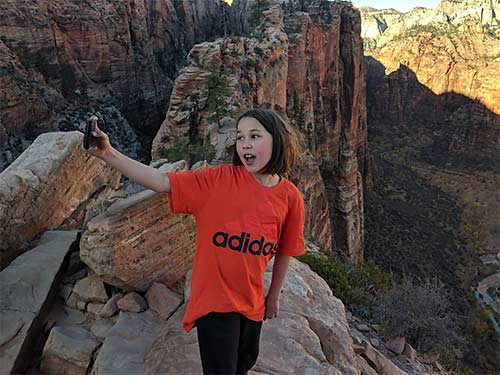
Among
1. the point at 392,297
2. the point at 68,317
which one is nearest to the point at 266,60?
the point at 392,297

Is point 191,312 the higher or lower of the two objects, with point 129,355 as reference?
higher

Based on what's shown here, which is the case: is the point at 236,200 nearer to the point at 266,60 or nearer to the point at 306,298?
the point at 306,298

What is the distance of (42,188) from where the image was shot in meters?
3.81

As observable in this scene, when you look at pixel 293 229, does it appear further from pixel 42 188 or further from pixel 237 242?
pixel 42 188

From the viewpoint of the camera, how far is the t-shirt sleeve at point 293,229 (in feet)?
7.75

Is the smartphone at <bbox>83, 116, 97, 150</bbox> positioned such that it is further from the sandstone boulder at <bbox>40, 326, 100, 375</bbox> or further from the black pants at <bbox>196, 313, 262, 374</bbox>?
the sandstone boulder at <bbox>40, 326, 100, 375</bbox>

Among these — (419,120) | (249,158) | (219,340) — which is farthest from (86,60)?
(419,120)

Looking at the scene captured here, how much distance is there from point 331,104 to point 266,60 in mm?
13964

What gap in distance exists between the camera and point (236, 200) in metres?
2.14

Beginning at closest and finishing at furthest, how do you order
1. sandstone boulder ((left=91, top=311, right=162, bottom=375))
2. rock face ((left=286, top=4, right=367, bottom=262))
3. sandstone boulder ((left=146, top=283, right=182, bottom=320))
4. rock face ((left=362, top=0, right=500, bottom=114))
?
sandstone boulder ((left=91, top=311, right=162, bottom=375)) < sandstone boulder ((left=146, top=283, right=182, bottom=320)) < rock face ((left=286, top=4, right=367, bottom=262)) < rock face ((left=362, top=0, right=500, bottom=114))

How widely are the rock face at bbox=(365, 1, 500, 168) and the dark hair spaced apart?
2174 inches

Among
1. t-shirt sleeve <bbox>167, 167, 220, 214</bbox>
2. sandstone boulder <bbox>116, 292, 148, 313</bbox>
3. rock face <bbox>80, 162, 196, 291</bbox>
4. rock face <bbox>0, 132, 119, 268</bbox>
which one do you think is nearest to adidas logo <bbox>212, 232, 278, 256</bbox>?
t-shirt sleeve <bbox>167, 167, 220, 214</bbox>

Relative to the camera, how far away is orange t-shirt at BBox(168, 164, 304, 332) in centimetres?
209

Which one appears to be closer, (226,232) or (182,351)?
(226,232)
